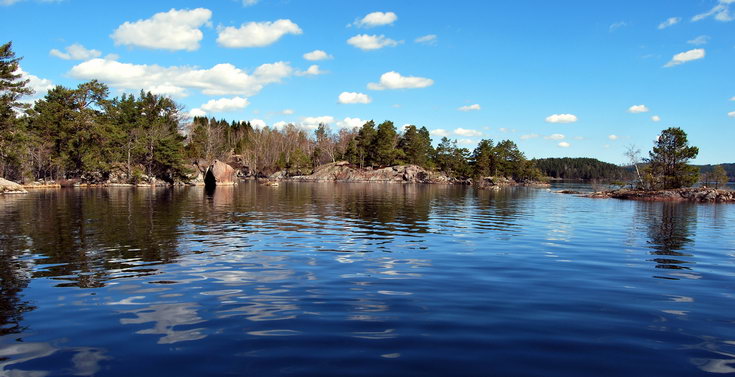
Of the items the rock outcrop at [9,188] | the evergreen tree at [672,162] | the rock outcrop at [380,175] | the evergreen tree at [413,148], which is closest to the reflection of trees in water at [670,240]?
the evergreen tree at [672,162]

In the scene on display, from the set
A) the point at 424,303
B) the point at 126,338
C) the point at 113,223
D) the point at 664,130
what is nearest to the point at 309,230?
the point at 113,223

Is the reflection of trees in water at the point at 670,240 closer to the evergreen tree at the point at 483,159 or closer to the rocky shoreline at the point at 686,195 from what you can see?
the rocky shoreline at the point at 686,195

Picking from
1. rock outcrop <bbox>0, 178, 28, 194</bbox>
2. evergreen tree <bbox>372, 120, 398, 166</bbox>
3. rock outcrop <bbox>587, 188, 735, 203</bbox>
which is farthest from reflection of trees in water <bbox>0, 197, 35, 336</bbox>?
evergreen tree <bbox>372, 120, 398, 166</bbox>

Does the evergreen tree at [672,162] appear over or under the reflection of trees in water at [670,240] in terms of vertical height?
over

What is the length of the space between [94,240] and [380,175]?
13896cm

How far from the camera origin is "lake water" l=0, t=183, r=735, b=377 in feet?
23.2

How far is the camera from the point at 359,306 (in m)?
10.2

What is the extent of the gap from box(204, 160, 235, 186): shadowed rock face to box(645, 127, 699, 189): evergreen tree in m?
82.4

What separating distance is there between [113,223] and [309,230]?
12.1 metres

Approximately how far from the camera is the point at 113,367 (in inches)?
267

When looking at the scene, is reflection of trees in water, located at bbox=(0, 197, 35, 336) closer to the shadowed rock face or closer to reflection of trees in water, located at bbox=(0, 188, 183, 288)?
reflection of trees in water, located at bbox=(0, 188, 183, 288)

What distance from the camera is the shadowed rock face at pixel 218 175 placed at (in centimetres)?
9438

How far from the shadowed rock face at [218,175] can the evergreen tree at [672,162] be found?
8242 cm

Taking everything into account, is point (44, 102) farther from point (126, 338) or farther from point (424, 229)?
point (126, 338)
